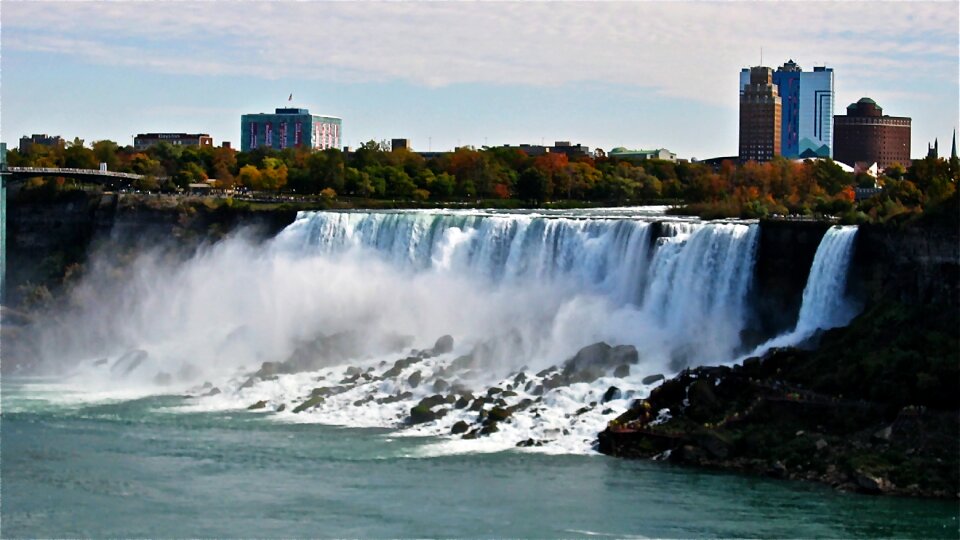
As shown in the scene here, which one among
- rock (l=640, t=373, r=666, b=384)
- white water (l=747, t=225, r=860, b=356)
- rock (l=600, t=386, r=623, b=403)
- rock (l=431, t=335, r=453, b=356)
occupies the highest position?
white water (l=747, t=225, r=860, b=356)

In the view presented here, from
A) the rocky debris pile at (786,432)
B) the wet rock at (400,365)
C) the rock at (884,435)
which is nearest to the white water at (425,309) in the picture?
the wet rock at (400,365)

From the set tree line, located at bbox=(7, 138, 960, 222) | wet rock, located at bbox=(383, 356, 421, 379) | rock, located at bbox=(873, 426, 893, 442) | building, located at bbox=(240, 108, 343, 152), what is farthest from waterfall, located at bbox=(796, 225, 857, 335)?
building, located at bbox=(240, 108, 343, 152)

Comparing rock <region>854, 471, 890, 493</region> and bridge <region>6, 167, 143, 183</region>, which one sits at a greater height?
bridge <region>6, 167, 143, 183</region>

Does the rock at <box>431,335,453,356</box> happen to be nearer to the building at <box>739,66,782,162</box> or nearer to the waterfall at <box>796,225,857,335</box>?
the waterfall at <box>796,225,857,335</box>

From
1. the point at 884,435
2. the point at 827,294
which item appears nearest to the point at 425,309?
the point at 827,294

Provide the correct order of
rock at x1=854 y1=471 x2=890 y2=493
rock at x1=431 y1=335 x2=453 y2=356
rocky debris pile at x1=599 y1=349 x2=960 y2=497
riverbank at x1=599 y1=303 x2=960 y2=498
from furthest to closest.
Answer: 1. rock at x1=431 y1=335 x2=453 y2=356
2. riverbank at x1=599 y1=303 x2=960 y2=498
3. rocky debris pile at x1=599 y1=349 x2=960 y2=497
4. rock at x1=854 y1=471 x2=890 y2=493

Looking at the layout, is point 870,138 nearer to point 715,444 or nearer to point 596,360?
point 596,360
